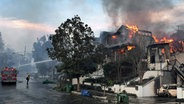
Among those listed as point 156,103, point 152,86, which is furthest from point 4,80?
point 156,103

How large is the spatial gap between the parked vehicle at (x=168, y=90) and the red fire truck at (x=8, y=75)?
29426 mm

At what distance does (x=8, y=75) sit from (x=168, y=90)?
31332 millimetres

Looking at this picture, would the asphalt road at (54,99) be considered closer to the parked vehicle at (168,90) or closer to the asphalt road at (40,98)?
the asphalt road at (40,98)

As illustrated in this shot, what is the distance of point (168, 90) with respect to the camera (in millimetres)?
34438

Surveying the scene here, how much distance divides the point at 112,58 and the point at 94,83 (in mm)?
11130

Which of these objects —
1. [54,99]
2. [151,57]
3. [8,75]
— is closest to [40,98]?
[54,99]

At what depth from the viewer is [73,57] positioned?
41.0m

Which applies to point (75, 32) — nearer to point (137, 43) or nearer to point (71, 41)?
point (71, 41)

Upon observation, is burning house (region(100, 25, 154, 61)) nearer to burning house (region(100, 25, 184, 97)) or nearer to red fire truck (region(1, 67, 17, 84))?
burning house (region(100, 25, 184, 97))

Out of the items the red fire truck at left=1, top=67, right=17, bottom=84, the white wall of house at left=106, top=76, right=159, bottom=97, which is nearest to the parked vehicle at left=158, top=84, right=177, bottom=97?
the white wall of house at left=106, top=76, right=159, bottom=97

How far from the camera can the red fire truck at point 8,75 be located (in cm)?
5244

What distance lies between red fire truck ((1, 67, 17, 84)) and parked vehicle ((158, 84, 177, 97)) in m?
29.4

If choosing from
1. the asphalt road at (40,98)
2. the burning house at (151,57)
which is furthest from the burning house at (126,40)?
the asphalt road at (40,98)

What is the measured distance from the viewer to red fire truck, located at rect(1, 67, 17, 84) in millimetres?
52438
